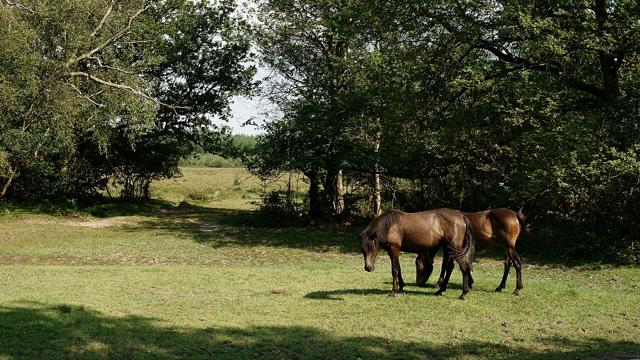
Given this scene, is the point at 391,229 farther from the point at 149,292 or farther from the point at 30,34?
the point at 30,34

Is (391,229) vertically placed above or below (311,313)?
above

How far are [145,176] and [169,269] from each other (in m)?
24.1

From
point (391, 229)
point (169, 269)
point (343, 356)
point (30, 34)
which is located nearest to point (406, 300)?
point (391, 229)

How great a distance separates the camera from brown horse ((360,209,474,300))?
1300 cm

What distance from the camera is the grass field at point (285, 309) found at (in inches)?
364

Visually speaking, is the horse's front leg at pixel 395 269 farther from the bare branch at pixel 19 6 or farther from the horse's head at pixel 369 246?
the bare branch at pixel 19 6

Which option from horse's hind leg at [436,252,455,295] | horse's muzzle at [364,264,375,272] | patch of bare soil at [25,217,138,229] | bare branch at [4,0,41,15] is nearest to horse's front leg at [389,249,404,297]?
horse's muzzle at [364,264,375,272]

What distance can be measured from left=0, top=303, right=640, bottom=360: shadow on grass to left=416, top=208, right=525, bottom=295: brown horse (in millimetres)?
3804

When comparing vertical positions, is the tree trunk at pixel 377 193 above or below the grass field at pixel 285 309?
above

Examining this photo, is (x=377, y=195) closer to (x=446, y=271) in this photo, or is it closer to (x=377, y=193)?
(x=377, y=193)

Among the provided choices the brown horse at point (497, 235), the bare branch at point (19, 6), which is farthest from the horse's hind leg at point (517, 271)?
the bare branch at point (19, 6)

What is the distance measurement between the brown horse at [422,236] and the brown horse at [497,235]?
33.6 inches

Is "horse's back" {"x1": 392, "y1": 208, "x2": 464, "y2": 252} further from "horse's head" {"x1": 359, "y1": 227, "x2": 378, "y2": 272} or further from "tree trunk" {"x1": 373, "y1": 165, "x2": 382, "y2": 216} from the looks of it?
"tree trunk" {"x1": 373, "y1": 165, "x2": 382, "y2": 216}

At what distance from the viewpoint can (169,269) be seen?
17625mm
